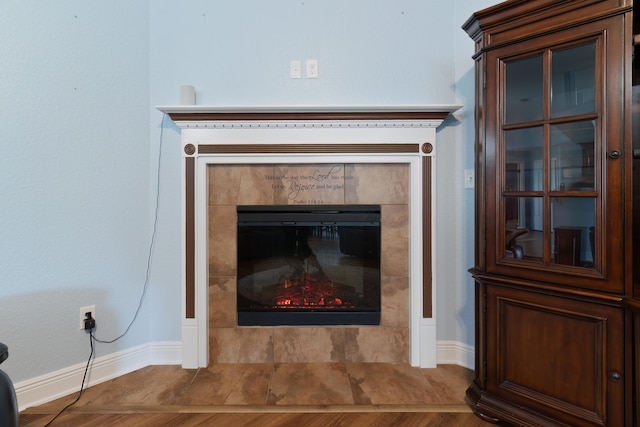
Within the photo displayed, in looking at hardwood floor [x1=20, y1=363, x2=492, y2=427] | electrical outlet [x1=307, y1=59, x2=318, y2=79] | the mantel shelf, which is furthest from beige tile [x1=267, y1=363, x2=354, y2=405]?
electrical outlet [x1=307, y1=59, x2=318, y2=79]

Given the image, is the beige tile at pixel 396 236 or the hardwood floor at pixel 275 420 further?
the beige tile at pixel 396 236

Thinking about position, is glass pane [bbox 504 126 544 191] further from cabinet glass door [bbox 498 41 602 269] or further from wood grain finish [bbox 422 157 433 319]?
wood grain finish [bbox 422 157 433 319]

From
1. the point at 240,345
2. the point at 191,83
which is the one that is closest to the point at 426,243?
the point at 240,345

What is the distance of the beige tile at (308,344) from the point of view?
6.16ft

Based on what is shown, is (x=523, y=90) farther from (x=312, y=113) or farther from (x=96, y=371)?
(x=96, y=371)

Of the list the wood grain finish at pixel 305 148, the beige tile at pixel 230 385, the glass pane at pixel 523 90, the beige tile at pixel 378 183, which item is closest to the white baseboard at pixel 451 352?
the beige tile at pixel 378 183

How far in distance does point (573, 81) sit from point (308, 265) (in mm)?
1632

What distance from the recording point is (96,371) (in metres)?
1.70

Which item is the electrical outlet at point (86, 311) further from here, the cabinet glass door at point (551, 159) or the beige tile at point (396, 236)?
the cabinet glass door at point (551, 159)

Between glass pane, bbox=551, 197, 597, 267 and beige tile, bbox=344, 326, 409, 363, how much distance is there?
3.29 ft

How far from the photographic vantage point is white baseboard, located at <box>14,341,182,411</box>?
58.8 inches

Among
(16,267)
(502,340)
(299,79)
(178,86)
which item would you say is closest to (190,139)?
(178,86)

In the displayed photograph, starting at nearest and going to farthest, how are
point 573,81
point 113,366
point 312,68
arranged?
point 573,81, point 113,366, point 312,68

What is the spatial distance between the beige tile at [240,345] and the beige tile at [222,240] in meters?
0.38
